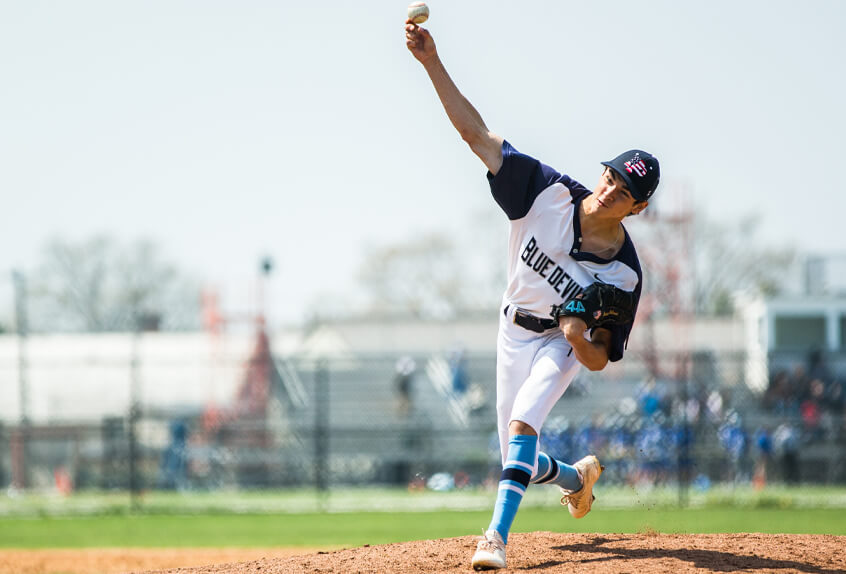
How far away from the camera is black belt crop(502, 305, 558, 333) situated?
584 cm

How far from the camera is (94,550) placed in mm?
11180

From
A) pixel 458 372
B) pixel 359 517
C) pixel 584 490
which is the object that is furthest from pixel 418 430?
pixel 584 490

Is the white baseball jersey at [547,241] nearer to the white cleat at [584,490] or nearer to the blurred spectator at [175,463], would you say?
the white cleat at [584,490]

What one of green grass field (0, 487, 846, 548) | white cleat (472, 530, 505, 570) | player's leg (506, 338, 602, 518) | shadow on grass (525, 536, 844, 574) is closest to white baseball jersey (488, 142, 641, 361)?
player's leg (506, 338, 602, 518)

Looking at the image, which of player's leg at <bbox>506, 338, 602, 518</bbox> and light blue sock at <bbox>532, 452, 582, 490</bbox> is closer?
player's leg at <bbox>506, 338, 602, 518</bbox>

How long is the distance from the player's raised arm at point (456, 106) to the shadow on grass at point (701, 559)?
2.18 m

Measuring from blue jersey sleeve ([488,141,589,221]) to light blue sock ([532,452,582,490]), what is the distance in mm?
1446

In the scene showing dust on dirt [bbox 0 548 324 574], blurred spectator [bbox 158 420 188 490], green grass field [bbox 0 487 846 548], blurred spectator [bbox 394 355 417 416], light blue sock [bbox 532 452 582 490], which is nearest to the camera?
light blue sock [bbox 532 452 582 490]

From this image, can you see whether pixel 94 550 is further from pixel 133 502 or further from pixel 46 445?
pixel 46 445

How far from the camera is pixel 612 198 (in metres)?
5.59

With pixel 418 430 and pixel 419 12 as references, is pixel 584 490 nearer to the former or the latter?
pixel 419 12

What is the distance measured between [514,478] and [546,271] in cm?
114

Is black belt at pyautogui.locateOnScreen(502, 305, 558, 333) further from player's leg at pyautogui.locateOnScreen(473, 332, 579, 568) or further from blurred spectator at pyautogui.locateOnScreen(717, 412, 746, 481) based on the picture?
blurred spectator at pyautogui.locateOnScreen(717, 412, 746, 481)

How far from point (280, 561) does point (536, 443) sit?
1.80 metres
